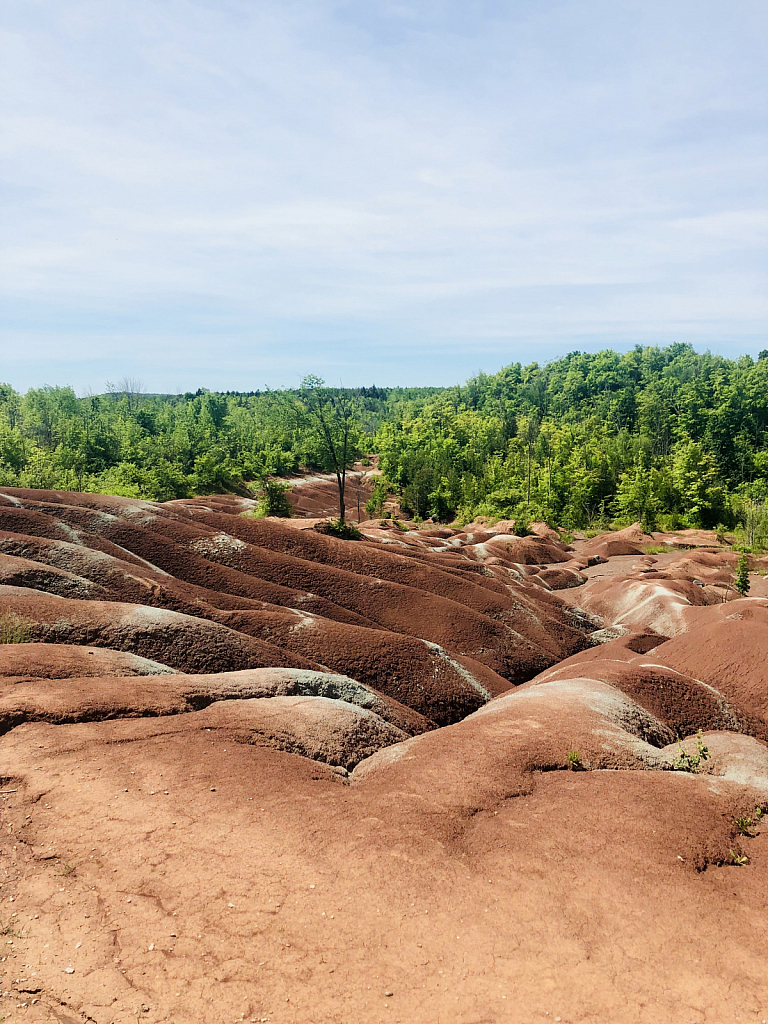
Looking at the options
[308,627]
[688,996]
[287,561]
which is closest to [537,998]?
[688,996]

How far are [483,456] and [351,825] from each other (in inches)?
4737

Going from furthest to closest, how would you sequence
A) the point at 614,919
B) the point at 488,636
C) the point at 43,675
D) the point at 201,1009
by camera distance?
the point at 488,636 → the point at 43,675 → the point at 614,919 → the point at 201,1009

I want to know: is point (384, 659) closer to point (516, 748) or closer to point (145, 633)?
point (145, 633)

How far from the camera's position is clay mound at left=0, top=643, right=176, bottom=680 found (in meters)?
14.8

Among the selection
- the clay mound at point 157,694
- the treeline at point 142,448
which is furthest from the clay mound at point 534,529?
the clay mound at point 157,694

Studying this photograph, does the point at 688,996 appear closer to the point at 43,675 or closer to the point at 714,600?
the point at 43,675

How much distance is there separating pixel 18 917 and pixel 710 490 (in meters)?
99.4

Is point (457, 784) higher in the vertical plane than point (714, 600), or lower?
higher

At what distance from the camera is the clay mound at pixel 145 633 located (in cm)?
1877

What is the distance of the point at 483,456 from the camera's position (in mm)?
126812

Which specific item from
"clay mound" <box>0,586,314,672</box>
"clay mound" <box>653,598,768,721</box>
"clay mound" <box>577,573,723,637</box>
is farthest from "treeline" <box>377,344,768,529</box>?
"clay mound" <box>0,586,314,672</box>

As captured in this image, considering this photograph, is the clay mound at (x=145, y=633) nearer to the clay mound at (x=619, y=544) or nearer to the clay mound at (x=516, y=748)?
the clay mound at (x=516, y=748)

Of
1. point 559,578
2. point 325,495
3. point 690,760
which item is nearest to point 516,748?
point 690,760

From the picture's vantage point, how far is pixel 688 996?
661 cm
